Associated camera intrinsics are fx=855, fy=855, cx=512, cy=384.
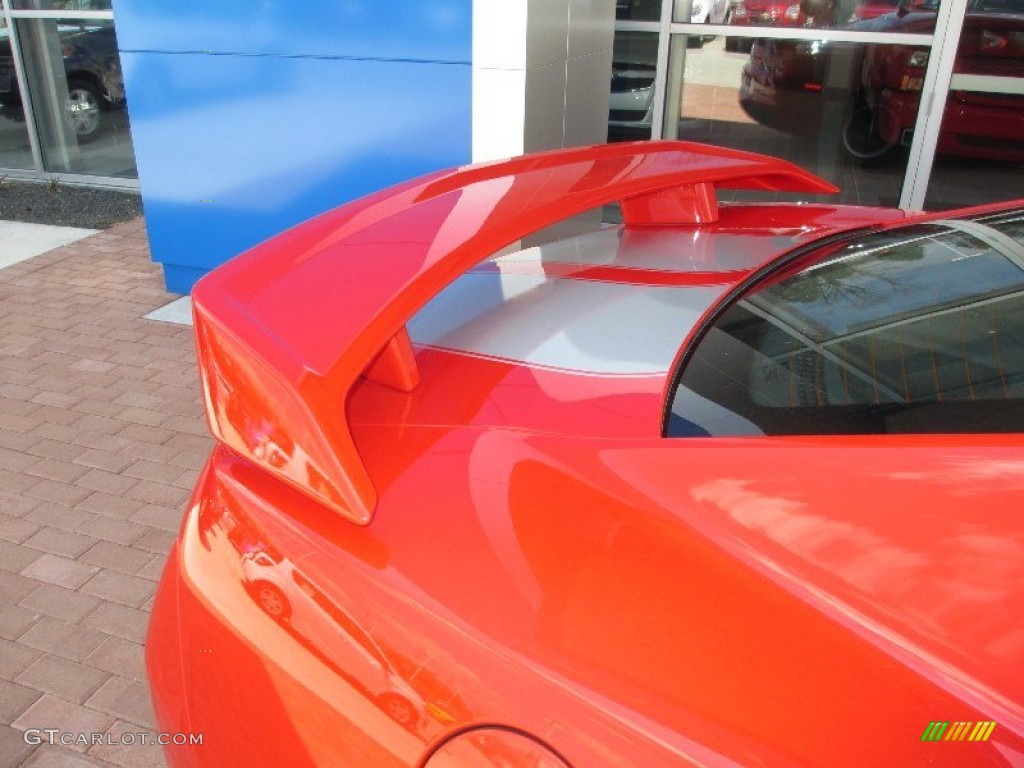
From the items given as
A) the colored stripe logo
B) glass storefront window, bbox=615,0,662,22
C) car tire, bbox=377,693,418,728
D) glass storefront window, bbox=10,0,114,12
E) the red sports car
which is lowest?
car tire, bbox=377,693,418,728

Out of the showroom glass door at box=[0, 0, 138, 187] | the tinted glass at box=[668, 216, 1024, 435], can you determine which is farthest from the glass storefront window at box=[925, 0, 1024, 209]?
the showroom glass door at box=[0, 0, 138, 187]

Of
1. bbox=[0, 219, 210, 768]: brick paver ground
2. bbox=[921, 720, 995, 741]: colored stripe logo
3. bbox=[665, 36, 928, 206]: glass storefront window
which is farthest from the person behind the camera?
bbox=[665, 36, 928, 206]: glass storefront window

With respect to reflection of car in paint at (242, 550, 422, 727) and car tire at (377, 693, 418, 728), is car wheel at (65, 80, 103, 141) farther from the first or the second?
car tire at (377, 693, 418, 728)

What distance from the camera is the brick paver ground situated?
232cm

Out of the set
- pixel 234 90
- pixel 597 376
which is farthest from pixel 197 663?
pixel 234 90

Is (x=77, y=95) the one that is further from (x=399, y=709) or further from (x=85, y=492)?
(x=399, y=709)

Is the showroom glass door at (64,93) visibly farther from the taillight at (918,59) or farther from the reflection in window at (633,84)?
the taillight at (918,59)

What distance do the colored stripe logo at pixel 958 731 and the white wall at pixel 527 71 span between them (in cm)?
345

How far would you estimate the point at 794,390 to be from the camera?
4.11 feet

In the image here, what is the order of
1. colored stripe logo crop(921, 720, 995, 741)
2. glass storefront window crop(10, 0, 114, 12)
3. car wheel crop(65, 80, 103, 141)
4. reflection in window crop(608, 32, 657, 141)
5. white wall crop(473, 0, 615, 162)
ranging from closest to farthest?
colored stripe logo crop(921, 720, 995, 741), white wall crop(473, 0, 615, 162), reflection in window crop(608, 32, 657, 141), glass storefront window crop(10, 0, 114, 12), car wheel crop(65, 80, 103, 141)

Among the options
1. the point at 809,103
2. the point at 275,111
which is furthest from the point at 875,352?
the point at 809,103

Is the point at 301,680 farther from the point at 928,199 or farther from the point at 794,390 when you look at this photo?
the point at 928,199

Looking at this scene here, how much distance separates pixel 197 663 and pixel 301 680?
0.27 m

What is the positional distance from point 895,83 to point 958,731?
599 centimetres
